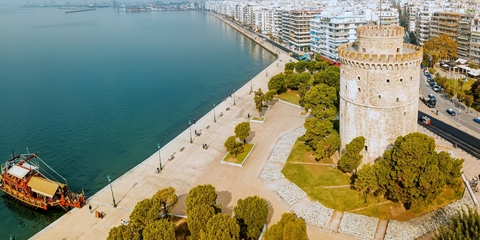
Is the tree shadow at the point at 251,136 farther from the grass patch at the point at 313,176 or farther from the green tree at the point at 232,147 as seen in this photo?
the grass patch at the point at 313,176

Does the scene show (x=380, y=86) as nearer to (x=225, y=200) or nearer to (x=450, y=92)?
(x=225, y=200)

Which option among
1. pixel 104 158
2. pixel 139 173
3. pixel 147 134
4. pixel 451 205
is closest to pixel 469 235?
pixel 451 205

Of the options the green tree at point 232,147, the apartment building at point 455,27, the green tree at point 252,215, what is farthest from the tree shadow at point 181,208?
the apartment building at point 455,27

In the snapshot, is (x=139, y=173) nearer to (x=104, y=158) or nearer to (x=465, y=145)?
(x=104, y=158)

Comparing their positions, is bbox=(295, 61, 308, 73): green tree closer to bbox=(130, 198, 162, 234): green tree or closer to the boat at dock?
the boat at dock

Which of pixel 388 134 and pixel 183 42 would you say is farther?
pixel 183 42

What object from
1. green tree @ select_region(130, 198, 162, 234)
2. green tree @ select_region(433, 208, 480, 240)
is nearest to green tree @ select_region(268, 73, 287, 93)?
green tree @ select_region(130, 198, 162, 234)

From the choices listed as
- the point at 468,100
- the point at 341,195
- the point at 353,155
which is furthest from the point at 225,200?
the point at 468,100
